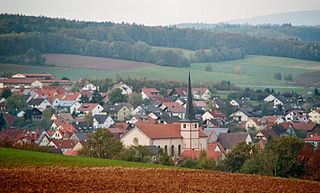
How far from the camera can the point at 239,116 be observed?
13075cm

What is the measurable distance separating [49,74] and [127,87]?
15.1 m

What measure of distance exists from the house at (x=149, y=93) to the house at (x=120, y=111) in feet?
38.9

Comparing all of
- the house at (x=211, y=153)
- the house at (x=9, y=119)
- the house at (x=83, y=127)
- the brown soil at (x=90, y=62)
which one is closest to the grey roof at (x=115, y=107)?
the house at (x=83, y=127)

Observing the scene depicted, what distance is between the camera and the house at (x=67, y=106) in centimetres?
13438

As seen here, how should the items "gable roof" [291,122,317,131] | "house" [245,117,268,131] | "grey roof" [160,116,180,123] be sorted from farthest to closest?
"house" [245,117,268,131]
"gable roof" [291,122,317,131]
"grey roof" [160,116,180,123]

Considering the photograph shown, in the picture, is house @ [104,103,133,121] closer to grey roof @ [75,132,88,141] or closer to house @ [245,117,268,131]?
house @ [245,117,268,131]

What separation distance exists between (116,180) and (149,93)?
115 metres

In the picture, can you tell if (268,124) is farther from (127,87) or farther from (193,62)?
(193,62)

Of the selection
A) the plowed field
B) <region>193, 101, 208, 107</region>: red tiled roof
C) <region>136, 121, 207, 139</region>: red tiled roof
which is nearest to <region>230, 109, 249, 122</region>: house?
<region>193, 101, 208, 107</region>: red tiled roof

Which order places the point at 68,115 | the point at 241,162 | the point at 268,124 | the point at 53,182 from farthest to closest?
the point at 68,115
the point at 268,124
the point at 241,162
the point at 53,182

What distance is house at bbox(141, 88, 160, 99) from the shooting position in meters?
144

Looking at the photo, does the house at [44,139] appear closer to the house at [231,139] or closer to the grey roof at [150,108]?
the house at [231,139]

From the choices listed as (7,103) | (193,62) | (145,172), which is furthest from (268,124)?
(145,172)

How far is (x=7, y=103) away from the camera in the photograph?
127125 millimetres
